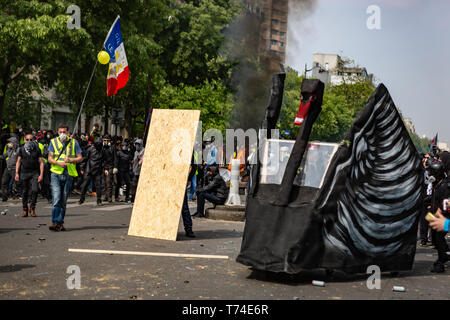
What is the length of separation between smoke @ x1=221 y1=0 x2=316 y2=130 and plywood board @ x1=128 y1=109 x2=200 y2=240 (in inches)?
531

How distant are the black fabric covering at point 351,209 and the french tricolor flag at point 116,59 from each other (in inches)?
305

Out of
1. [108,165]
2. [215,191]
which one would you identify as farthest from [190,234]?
[108,165]

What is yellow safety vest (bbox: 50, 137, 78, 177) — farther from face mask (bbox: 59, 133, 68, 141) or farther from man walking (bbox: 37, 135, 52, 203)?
man walking (bbox: 37, 135, 52, 203)

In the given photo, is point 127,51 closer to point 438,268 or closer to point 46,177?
point 46,177

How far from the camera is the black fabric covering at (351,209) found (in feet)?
22.9

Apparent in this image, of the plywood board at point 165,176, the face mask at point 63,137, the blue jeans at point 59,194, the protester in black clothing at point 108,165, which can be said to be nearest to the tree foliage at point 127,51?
the protester in black clothing at point 108,165

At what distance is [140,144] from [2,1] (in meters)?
6.69

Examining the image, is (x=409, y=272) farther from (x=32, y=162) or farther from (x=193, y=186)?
(x=193, y=186)

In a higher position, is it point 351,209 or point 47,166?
point 351,209

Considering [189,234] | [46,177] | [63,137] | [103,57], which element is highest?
[103,57]

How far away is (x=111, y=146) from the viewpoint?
1802 cm

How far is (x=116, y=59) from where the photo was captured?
47.2 feet

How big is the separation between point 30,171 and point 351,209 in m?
8.37

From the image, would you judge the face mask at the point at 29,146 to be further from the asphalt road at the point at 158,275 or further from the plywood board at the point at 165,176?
the plywood board at the point at 165,176
